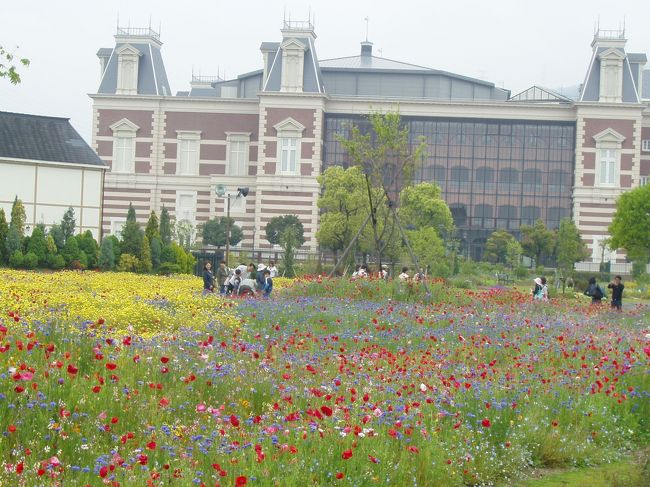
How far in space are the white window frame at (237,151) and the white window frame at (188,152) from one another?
84.9 inches

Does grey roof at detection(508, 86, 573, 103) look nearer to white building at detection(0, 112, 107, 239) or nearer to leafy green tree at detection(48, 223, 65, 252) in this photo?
white building at detection(0, 112, 107, 239)

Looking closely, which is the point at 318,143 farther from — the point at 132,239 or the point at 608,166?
the point at 132,239

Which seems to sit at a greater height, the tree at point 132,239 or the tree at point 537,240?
the tree at point 537,240

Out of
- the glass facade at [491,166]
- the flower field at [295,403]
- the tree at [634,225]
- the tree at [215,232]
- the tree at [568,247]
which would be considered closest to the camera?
the flower field at [295,403]

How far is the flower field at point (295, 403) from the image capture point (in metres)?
7.40

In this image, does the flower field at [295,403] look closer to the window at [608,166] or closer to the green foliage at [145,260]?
the green foliage at [145,260]

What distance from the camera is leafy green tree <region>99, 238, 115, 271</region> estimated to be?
35969mm

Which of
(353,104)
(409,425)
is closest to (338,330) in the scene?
(409,425)

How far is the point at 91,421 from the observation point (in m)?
7.86

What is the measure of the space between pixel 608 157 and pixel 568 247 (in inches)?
520

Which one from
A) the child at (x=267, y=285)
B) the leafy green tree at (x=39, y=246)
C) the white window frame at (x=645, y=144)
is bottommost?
the child at (x=267, y=285)

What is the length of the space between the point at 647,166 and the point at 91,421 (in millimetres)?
73341

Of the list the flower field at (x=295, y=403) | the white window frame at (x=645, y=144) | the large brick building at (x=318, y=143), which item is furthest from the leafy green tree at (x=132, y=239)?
the white window frame at (x=645, y=144)

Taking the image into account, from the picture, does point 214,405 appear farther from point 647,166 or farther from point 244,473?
point 647,166
